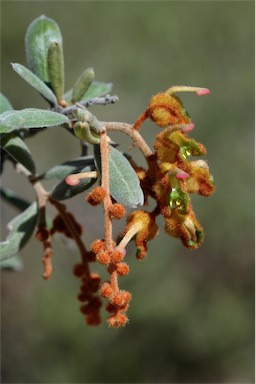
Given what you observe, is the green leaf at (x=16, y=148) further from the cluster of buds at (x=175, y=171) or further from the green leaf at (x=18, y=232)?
the cluster of buds at (x=175, y=171)

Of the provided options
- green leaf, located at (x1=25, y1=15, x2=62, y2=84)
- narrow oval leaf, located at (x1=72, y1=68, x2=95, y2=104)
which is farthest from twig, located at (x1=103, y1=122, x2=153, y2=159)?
green leaf, located at (x1=25, y1=15, x2=62, y2=84)

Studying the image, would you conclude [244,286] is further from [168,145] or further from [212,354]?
[168,145]

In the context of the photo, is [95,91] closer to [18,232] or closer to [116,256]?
Answer: [18,232]

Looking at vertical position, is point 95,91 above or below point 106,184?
above

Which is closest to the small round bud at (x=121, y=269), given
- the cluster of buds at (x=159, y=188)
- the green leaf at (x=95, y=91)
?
the cluster of buds at (x=159, y=188)

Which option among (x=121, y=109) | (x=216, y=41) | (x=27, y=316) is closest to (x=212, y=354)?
(x=27, y=316)

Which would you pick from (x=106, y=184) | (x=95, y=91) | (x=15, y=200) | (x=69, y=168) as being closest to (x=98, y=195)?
(x=106, y=184)
